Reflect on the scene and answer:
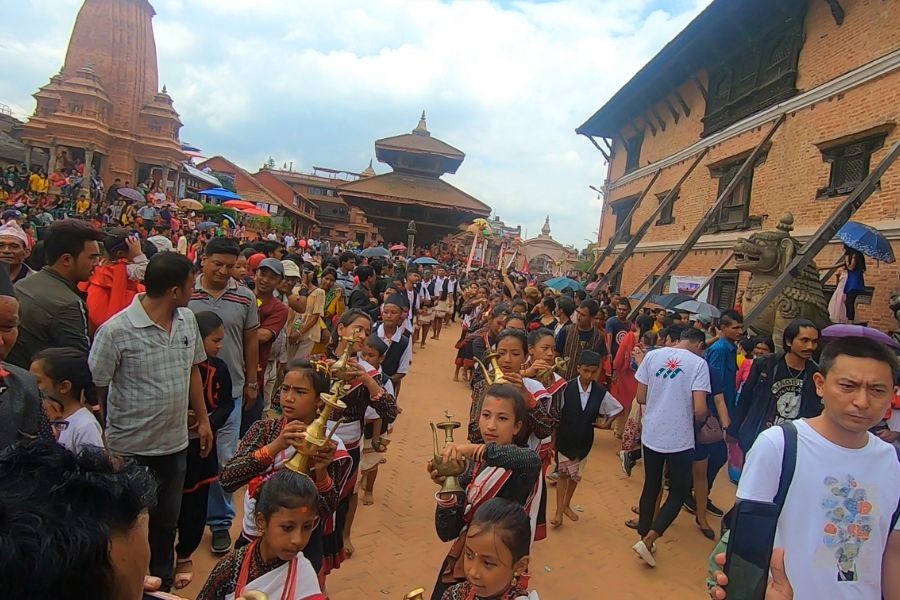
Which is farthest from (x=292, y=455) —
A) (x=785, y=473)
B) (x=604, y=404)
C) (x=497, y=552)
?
(x=604, y=404)

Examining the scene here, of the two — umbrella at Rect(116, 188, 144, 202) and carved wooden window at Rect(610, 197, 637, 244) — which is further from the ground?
carved wooden window at Rect(610, 197, 637, 244)

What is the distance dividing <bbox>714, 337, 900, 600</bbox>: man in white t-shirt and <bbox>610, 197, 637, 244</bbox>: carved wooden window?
1763 cm

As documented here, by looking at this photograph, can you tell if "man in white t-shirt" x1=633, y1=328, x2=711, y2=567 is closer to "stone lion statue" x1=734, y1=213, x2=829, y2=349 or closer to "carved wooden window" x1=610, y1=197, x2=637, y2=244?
"stone lion statue" x1=734, y1=213, x2=829, y2=349

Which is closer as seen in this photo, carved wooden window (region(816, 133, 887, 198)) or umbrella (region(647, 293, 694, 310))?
carved wooden window (region(816, 133, 887, 198))

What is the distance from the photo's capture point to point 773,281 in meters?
8.55

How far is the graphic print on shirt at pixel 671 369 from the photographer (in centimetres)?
434

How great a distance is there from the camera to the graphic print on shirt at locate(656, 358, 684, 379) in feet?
14.2

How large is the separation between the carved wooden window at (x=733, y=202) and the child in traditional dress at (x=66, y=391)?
11844 mm

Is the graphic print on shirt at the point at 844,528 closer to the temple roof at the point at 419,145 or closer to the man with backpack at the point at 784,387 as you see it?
the man with backpack at the point at 784,387

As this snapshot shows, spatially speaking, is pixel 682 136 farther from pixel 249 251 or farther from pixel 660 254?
pixel 249 251

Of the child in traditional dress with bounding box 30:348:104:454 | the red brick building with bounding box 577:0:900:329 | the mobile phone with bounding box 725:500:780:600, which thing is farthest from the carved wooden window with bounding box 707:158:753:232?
the child in traditional dress with bounding box 30:348:104:454

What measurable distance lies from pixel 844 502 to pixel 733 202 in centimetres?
1230

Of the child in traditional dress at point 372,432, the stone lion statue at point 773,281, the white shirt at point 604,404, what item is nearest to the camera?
the child in traditional dress at point 372,432

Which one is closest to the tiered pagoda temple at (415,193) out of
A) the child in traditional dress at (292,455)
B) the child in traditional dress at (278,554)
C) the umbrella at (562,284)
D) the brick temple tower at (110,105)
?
the umbrella at (562,284)
